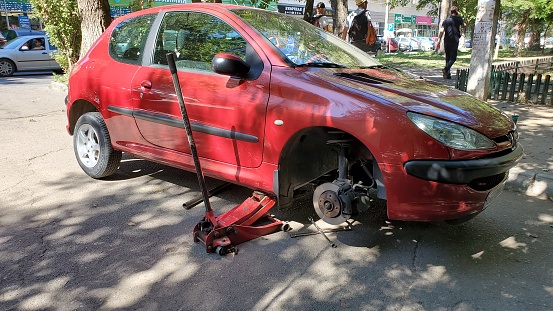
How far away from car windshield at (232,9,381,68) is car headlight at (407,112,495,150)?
101 centimetres

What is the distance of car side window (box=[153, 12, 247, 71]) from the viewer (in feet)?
12.3

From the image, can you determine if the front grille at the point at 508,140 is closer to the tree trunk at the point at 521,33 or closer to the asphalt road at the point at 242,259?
the asphalt road at the point at 242,259

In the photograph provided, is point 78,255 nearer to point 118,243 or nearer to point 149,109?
point 118,243

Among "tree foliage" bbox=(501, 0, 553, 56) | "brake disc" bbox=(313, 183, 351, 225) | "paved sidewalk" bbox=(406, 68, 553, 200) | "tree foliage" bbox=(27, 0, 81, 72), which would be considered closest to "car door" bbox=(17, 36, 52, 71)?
"tree foliage" bbox=(27, 0, 81, 72)

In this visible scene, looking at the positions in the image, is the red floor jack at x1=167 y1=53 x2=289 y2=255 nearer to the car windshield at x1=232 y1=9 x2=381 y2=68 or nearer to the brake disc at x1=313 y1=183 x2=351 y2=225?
the brake disc at x1=313 y1=183 x2=351 y2=225

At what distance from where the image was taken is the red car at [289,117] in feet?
9.53

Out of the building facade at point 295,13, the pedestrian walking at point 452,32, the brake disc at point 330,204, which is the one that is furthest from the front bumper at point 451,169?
the pedestrian walking at point 452,32

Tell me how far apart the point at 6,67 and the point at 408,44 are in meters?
31.3

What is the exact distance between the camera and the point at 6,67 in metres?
15.2

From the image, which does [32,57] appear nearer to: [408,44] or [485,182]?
[485,182]

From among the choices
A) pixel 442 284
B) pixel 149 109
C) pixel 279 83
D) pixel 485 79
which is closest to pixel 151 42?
pixel 149 109

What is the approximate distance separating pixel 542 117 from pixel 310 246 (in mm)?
6046

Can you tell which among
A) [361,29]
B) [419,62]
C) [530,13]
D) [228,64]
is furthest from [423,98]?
[530,13]

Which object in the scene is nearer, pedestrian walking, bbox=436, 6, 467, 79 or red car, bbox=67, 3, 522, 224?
red car, bbox=67, 3, 522, 224
